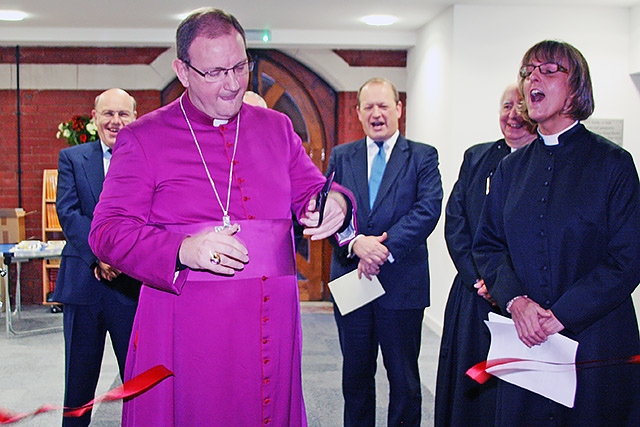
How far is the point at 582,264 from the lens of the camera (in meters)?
2.38

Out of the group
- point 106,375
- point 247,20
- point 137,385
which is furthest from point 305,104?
point 137,385

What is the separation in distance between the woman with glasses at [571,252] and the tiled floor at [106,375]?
1.78m

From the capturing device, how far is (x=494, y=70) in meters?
6.28

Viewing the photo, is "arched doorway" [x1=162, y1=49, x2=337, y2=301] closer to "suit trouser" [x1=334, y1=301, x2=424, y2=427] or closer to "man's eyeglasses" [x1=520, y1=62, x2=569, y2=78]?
"suit trouser" [x1=334, y1=301, x2=424, y2=427]

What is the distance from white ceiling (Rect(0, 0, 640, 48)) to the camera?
622 cm

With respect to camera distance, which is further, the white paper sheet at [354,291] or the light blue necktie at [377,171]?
the light blue necktie at [377,171]

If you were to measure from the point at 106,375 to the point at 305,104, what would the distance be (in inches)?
159

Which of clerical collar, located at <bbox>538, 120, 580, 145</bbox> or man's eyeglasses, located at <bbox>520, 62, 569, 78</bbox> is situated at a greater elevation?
man's eyeglasses, located at <bbox>520, 62, 569, 78</bbox>

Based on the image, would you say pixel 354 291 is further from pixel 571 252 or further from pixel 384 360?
pixel 571 252

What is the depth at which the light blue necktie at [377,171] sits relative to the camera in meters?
3.67

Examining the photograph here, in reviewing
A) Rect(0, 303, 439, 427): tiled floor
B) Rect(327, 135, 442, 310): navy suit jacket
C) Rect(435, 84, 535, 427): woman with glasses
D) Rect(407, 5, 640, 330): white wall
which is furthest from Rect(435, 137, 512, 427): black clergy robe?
Rect(407, 5, 640, 330): white wall

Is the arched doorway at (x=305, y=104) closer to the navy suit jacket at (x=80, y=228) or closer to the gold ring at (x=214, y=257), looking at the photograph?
the navy suit jacket at (x=80, y=228)

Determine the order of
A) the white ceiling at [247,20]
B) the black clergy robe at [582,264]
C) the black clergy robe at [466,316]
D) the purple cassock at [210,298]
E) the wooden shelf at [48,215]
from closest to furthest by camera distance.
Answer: the purple cassock at [210,298] < the black clergy robe at [582,264] < the black clergy robe at [466,316] < the white ceiling at [247,20] < the wooden shelf at [48,215]

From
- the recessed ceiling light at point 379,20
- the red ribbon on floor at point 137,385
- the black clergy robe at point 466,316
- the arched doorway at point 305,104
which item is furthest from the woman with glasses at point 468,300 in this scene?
the arched doorway at point 305,104
